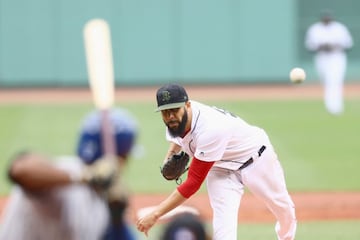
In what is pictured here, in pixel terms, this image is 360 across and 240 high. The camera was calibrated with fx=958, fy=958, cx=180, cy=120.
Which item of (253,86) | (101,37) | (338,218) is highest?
(101,37)

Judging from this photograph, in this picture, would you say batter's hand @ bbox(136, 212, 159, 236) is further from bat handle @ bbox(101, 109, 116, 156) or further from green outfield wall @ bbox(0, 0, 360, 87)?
green outfield wall @ bbox(0, 0, 360, 87)

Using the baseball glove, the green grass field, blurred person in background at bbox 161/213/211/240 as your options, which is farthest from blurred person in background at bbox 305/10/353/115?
blurred person in background at bbox 161/213/211/240

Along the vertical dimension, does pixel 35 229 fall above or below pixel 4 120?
above

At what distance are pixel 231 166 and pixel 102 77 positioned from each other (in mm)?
3439

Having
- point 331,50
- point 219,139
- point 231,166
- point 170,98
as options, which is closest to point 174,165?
point 231,166

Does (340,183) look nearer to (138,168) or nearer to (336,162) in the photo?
(336,162)

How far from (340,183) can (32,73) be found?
14625 mm

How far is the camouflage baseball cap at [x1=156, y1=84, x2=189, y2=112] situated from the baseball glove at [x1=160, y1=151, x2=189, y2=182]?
2.81 ft

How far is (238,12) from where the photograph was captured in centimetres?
2711

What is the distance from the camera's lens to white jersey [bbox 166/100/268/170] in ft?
24.3

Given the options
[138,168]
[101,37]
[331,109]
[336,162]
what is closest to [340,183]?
[336,162]

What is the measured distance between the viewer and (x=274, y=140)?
17672 mm

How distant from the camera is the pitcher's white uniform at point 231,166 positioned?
7.48 m

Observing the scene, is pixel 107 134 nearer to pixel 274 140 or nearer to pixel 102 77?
pixel 102 77
